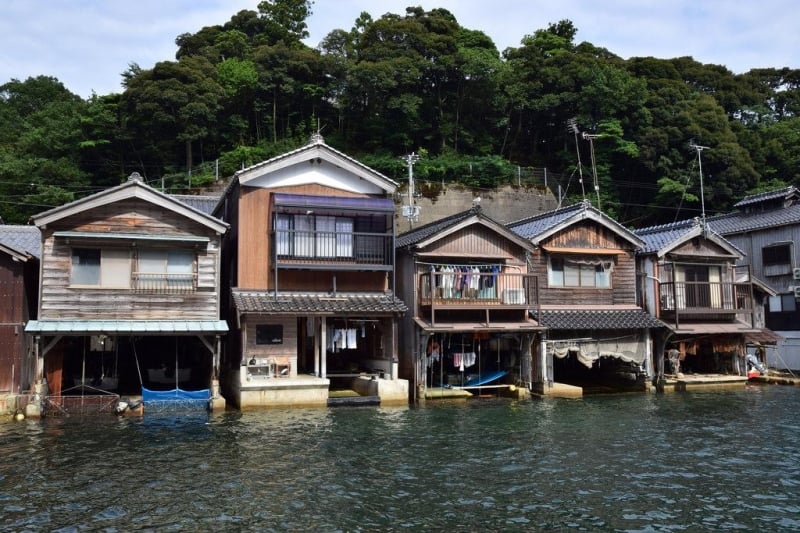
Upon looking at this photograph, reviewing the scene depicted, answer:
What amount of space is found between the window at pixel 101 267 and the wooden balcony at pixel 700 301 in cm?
2348

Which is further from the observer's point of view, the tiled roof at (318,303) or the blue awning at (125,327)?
the tiled roof at (318,303)

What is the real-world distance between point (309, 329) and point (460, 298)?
6599mm

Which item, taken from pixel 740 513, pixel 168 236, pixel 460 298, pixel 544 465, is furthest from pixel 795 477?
pixel 168 236

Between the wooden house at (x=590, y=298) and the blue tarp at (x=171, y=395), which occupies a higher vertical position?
the wooden house at (x=590, y=298)

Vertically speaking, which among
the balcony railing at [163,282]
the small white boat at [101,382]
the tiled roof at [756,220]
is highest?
the tiled roof at [756,220]

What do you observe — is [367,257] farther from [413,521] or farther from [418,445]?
[413,521]

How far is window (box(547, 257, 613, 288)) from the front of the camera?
30.9m

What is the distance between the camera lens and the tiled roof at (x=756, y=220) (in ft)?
122

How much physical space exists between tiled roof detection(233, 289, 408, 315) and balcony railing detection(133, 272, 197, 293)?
5.92ft

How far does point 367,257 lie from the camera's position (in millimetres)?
27953

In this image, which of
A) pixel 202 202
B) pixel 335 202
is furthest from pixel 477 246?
pixel 202 202

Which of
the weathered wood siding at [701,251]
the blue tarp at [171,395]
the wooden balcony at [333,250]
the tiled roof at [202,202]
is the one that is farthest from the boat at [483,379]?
the tiled roof at [202,202]

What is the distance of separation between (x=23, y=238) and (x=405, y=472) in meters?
20.2

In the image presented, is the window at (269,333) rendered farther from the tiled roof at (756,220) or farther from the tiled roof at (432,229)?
the tiled roof at (756,220)
